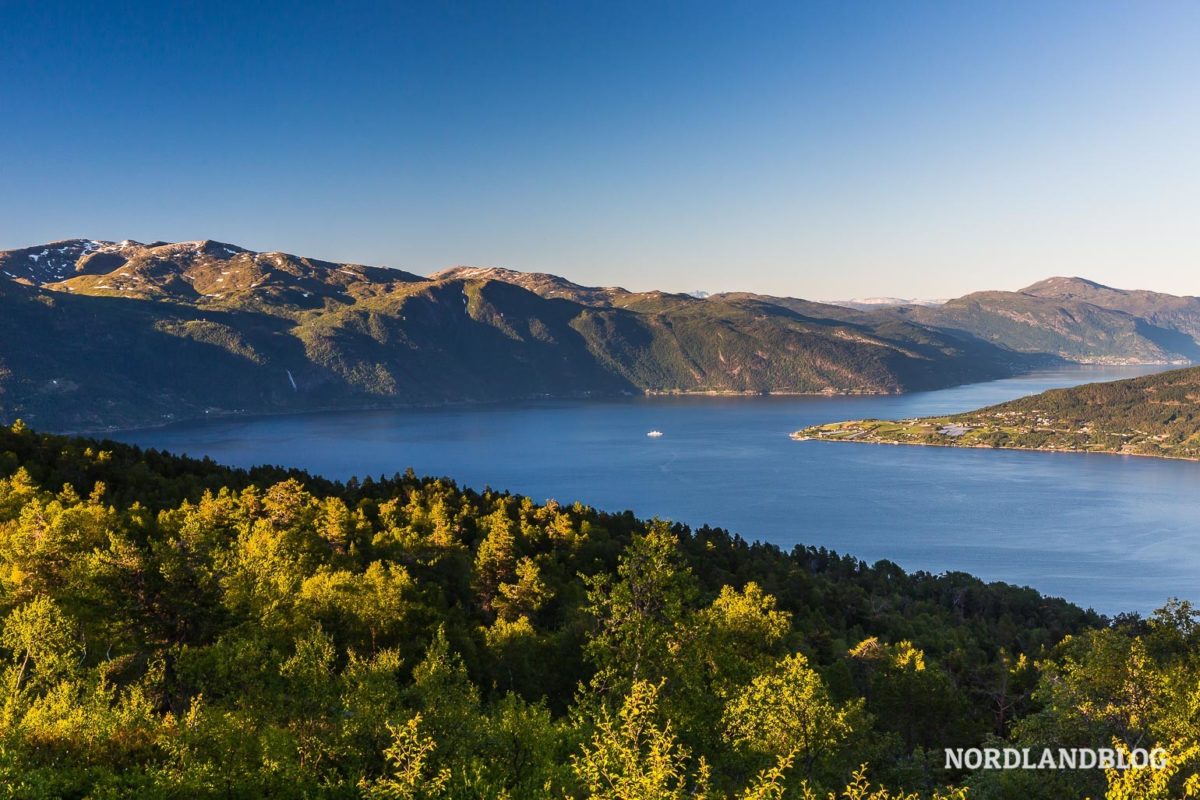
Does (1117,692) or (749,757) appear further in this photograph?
(1117,692)

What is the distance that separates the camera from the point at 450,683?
2619 centimetres

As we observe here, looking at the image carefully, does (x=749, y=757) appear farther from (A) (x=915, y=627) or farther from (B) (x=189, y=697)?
(A) (x=915, y=627)

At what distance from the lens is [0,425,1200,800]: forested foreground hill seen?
58.0 feet

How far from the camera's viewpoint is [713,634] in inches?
1176

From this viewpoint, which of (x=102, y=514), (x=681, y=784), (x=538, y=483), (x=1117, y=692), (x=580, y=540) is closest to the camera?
(x=681, y=784)

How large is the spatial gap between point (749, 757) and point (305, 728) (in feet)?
43.3

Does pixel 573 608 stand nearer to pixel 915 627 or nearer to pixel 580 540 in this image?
pixel 580 540

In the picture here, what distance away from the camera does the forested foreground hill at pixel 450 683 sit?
696 inches

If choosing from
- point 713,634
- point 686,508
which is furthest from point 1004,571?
point 713,634

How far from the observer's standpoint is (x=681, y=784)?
17.0m

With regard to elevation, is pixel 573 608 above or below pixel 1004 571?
above

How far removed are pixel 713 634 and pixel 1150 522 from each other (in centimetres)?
16258

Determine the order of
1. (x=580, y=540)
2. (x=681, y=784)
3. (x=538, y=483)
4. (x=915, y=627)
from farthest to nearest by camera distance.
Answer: (x=538, y=483) < (x=915, y=627) < (x=580, y=540) < (x=681, y=784)

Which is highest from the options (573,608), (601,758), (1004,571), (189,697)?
(601,758)
